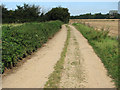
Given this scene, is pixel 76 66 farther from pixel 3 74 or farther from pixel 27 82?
pixel 3 74

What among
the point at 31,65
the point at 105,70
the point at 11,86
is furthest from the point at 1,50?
the point at 105,70

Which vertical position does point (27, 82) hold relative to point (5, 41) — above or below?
below

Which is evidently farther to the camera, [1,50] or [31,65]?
[31,65]

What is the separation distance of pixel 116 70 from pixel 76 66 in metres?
1.63

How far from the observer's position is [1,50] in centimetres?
570

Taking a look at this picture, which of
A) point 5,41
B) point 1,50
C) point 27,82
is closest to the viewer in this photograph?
point 27,82

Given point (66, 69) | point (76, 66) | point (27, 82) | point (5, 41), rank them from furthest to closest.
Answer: point (76, 66)
point (66, 69)
point (5, 41)
point (27, 82)

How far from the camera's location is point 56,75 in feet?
19.2

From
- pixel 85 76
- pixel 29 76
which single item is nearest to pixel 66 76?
pixel 85 76

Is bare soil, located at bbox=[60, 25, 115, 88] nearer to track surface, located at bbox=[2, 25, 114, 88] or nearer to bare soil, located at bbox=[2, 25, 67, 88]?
track surface, located at bbox=[2, 25, 114, 88]

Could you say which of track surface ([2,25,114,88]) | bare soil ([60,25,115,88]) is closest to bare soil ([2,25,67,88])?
track surface ([2,25,114,88])

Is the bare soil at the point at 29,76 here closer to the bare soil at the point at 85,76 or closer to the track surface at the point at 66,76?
the track surface at the point at 66,76

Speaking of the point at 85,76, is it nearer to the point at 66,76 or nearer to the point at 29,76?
the point at 66,76

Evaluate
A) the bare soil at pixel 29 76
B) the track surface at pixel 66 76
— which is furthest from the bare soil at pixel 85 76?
the bare soil at pixel 29 76
